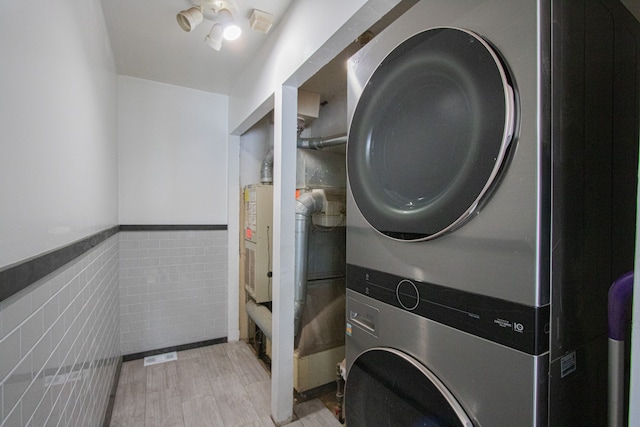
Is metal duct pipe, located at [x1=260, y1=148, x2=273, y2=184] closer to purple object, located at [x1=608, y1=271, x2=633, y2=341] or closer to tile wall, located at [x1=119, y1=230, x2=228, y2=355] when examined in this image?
tile wall, located at [x1=119, y1=230, x2=228, y2=355]

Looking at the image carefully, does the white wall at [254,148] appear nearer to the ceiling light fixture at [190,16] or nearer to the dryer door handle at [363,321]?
the ceiling light fixture at [190,16]

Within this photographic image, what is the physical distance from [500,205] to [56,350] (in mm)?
1273

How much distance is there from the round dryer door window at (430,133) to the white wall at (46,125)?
853mm

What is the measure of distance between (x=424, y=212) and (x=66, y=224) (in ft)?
3.76

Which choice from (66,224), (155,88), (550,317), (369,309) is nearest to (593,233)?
(550,317)

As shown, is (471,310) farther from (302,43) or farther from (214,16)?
(214,16)

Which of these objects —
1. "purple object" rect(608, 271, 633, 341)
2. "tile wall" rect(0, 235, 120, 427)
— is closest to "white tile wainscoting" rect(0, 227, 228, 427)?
"tile wall" rect(0, 235, 120, 427)

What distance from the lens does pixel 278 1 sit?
62.9 inches

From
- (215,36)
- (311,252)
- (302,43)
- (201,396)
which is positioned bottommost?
(201,396)

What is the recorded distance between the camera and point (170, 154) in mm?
2705

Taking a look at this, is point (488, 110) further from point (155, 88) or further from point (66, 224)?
point (155, 88)

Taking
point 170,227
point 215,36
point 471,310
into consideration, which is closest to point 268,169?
point 170,227

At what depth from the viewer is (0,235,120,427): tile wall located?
62cm

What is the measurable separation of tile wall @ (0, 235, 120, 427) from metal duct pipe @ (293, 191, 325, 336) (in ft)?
3.74
